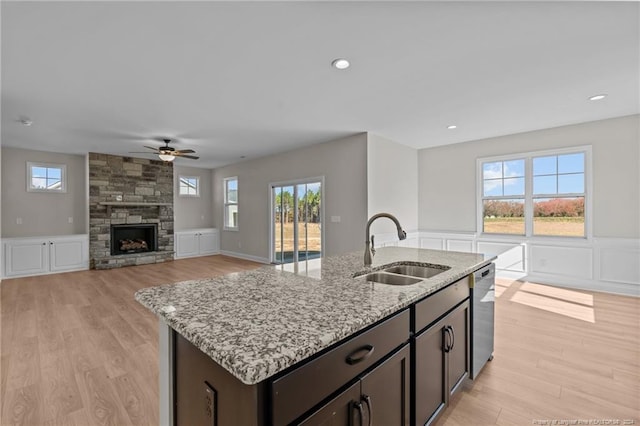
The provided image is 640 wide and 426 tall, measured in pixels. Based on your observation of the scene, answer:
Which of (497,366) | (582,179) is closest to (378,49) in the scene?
(497,366)

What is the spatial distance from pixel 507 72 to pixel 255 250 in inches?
242

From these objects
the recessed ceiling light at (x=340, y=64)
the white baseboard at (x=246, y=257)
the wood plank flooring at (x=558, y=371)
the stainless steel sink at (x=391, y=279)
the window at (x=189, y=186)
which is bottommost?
the wood plank flooring at (x=558, y=371)

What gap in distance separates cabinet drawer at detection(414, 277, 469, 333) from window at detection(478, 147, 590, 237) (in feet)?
13.7

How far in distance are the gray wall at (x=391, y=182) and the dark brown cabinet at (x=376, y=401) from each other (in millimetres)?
3746

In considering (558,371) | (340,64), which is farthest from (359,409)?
(340,64)

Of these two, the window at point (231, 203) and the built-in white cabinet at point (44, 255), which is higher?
the window at point (231, 203)

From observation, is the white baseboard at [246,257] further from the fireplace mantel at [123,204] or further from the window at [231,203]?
the fireplace mantel at [123,204]

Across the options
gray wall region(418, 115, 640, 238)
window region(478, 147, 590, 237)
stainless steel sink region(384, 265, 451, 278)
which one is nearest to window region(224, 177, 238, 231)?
gray wall region(418, 115, 640, 238)

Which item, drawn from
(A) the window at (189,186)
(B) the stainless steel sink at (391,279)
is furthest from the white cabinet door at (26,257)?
(B) the stainless steel sink at (391,279)

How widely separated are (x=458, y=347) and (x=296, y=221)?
484 centimetres

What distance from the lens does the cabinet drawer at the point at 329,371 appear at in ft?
2.60

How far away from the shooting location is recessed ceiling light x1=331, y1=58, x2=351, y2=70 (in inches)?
103

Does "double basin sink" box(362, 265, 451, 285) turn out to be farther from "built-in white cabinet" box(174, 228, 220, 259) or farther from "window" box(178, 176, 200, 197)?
"window" box(178, 176, 200, 197)

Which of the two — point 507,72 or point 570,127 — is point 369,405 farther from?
point 570,127
